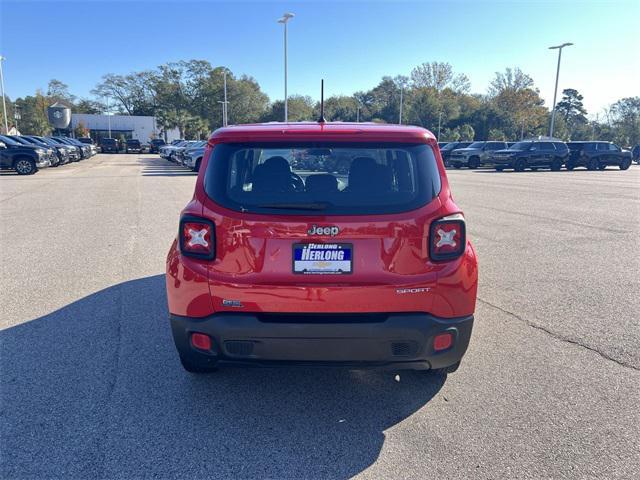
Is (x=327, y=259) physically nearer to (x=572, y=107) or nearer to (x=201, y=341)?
(x=201, y=341)

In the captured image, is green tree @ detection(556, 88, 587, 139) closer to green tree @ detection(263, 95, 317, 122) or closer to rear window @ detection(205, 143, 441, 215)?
green tree @ detection(263, 95, 317, 122)

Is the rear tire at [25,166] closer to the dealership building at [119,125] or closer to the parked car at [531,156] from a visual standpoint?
the parked car at [531,156]

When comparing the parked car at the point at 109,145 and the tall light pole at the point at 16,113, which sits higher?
the tall light pole at the point at 16,113

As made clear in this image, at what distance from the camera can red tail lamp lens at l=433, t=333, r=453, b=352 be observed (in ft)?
9.54

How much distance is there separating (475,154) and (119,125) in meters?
64.9

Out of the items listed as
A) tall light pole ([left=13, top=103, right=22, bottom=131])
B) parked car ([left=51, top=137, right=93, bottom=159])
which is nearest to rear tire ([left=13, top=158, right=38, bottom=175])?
parked car ([left=51, top=137, right=93, bottom=159])

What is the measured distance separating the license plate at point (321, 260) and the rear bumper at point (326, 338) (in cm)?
28

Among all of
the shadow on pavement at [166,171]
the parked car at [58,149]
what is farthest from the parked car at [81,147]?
the shadow on pavement at [166,171]

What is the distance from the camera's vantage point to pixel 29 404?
126 inches

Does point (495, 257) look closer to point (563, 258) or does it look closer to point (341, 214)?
point (563, 258)

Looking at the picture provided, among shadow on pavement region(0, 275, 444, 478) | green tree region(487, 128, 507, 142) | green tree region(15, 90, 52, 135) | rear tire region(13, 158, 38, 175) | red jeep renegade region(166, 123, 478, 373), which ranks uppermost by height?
green tree region(15, 90, 52, 135)

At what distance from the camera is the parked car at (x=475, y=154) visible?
32.7 metres

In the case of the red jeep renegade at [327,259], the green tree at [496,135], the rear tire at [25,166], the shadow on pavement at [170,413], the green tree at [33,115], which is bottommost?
the shadow on pavement at [170,413]

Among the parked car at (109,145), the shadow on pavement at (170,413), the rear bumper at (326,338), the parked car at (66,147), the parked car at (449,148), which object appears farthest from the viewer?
the parked car at (109,145)
